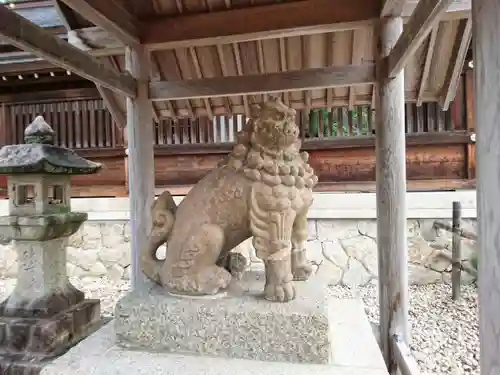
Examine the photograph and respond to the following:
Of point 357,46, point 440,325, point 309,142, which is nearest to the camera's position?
point 357,46

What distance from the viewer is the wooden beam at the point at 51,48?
1.62m

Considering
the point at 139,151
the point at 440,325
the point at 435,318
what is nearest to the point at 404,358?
the point at 440,325

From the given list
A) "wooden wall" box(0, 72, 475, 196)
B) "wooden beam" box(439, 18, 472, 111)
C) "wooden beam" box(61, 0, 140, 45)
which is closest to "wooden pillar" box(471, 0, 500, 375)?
"wooden beam" box(439, 18, 472, 111)

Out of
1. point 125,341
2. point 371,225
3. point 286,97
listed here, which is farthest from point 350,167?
point 125,341

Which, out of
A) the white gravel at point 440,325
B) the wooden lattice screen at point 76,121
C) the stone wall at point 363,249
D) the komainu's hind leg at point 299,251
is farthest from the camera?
the wooden lattice screen at point 76,121

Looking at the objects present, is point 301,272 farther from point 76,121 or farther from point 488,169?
point 76,121

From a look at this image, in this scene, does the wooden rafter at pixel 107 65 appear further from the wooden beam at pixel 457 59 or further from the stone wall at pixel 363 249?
the wooden beam at pixel 457 59

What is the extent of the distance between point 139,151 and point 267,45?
4.24 feet

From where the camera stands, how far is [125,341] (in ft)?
6.38

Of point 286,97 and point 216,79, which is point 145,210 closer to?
point 216,79

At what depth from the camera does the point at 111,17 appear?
243cm

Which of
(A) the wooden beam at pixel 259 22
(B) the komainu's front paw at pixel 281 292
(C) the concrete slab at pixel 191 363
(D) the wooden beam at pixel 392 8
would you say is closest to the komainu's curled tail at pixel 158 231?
(C) the concrete slab at pixel 191 363

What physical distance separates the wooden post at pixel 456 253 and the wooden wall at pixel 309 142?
762mm

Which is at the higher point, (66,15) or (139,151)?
(66,15)
